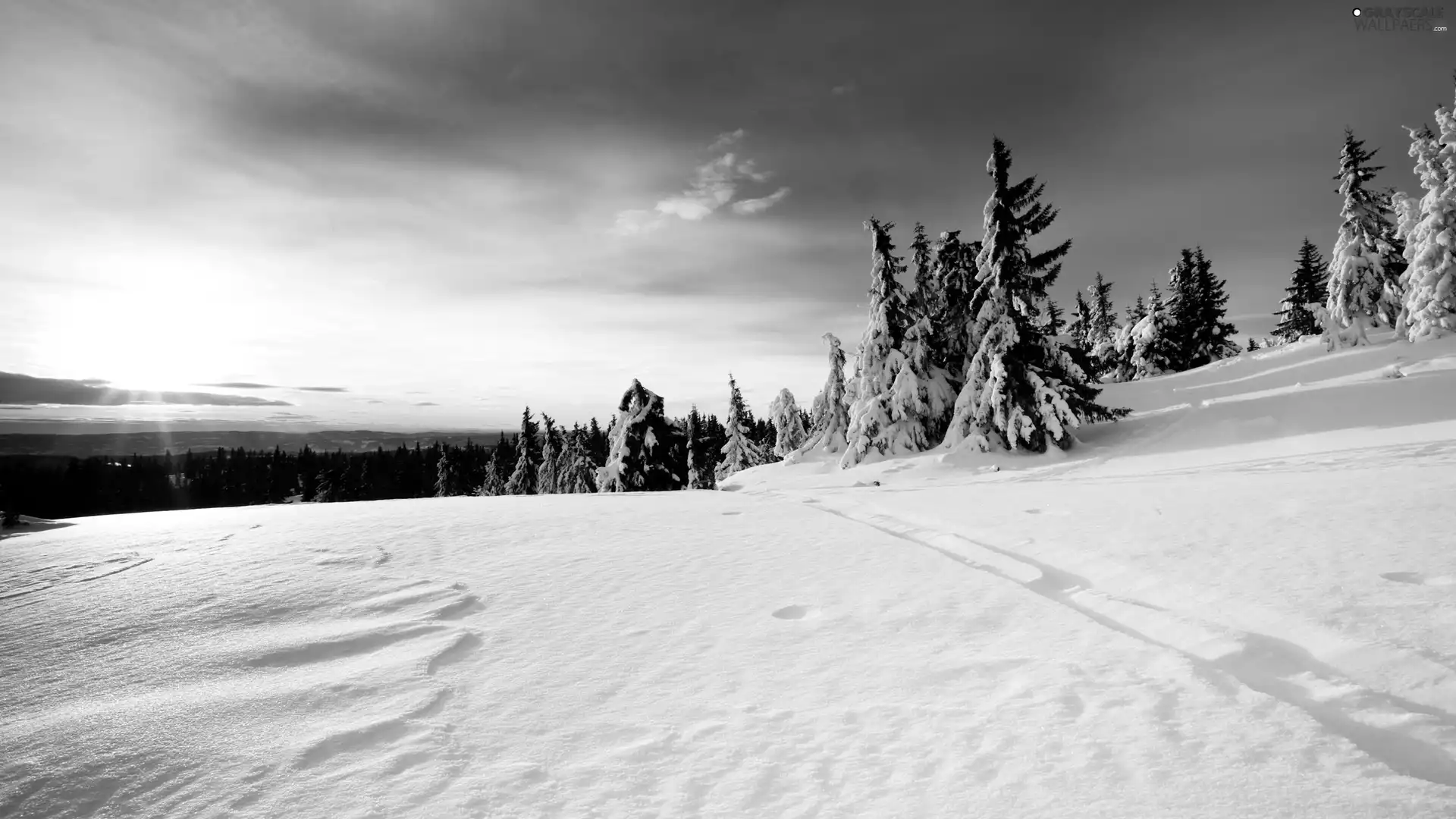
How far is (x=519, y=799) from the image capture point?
239cm

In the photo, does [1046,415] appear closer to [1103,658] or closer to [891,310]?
[891,310]

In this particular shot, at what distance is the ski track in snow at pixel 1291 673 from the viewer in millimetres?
2570

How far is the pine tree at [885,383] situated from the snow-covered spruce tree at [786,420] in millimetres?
20819

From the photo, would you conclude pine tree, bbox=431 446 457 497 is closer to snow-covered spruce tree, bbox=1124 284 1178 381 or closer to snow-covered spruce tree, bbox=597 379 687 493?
snow-covered spruce tree, bbox=597 379 687 493

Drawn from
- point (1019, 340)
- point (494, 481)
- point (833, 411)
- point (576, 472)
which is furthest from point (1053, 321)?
point (494, 481)

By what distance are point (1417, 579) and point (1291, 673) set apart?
A: 2582 millimetres

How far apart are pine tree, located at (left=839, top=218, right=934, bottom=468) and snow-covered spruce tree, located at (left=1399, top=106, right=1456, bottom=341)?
2016 centimetres

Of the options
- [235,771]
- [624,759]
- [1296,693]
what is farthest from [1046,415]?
[235,771]

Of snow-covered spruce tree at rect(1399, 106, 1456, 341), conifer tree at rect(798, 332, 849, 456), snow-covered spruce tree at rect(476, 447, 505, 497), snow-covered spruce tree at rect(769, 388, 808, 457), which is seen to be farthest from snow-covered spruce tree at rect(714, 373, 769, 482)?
snow-covered spruce tree at rect(1399, 106, 1456, 341)

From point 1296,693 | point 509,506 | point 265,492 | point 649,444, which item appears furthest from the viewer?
point 265,492

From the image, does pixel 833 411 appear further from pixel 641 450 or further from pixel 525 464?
pixel 525 464

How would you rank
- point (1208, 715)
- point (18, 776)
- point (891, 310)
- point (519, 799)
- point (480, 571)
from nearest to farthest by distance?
point (519, 799)
point (18, 776)
point (1208, 715)
point (480, 571)
point (891, 310)

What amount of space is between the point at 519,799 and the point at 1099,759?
268 centimetres

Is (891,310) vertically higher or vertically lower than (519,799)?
higher
